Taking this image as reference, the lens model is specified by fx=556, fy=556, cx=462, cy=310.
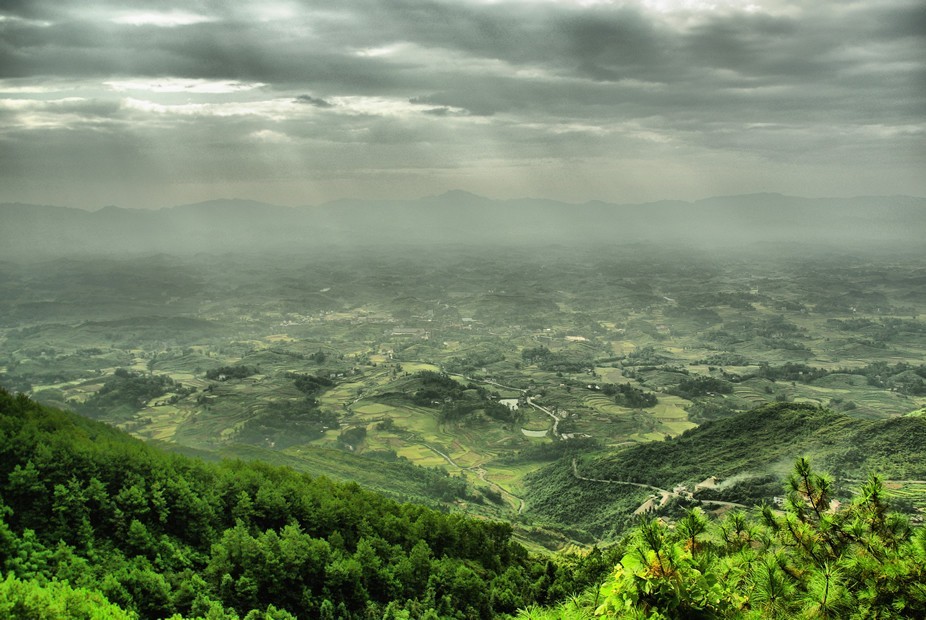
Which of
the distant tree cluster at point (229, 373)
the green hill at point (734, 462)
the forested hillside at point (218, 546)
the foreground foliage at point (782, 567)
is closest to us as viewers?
the foreground foliage at point (782, 567)

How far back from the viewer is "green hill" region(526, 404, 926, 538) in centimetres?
6316

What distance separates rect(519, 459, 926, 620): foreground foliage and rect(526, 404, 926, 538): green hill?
52.5 metres

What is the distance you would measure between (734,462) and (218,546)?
68.8 metres

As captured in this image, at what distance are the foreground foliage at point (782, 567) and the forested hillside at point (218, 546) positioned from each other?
52.6ft

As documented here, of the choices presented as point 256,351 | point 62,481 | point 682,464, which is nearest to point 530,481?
point 682,464

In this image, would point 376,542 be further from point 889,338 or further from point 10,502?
point 889,338

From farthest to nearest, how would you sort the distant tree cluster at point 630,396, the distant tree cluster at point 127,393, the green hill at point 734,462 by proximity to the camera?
the distant tree cluster at point 630,396 < the distant tree cluster at point 127,393 < the green hill at point 734,462

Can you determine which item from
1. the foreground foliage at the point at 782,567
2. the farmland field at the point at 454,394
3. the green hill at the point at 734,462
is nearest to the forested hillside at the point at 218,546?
the foreground foliage at the point at 782,567

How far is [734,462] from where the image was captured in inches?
2980

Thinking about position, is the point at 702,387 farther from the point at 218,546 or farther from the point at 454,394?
the point at 218,546

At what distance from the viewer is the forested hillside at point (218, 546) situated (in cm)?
2339

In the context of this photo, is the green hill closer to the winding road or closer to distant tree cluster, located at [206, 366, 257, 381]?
the winding road

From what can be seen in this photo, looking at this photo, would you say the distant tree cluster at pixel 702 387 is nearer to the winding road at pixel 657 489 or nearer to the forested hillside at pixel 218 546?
the winding road at pixel 657 489

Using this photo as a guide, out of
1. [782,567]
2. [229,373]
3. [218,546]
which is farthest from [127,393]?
[782,567]
